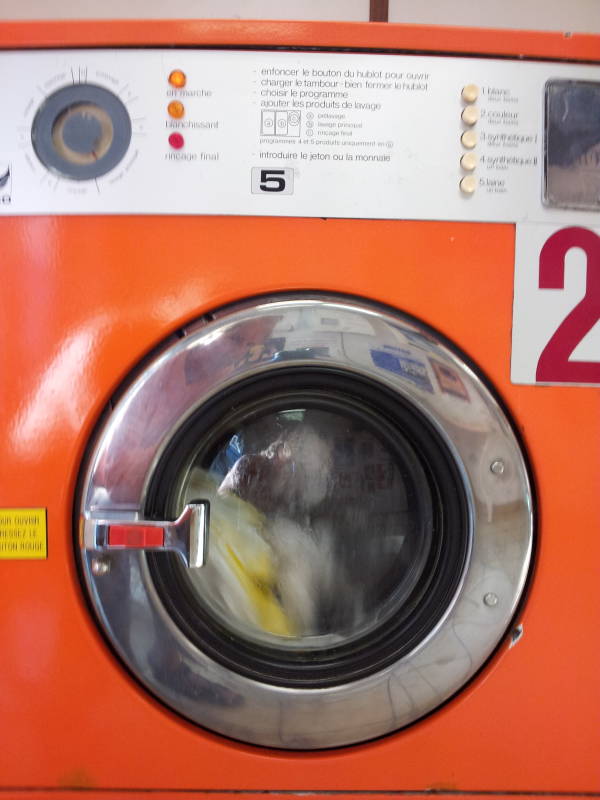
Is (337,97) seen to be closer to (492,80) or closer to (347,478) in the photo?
(492,80)

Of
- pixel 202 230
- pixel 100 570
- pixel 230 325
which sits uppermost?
pixel 202 230

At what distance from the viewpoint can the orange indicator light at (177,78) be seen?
2.06ft

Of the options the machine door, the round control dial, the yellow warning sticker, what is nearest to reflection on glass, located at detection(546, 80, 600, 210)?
the machine door

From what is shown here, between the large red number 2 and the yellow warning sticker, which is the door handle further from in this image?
the large red number 2

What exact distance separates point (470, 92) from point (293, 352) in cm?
35

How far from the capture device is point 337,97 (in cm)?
64

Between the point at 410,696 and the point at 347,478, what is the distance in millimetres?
252

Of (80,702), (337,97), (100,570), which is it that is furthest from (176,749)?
(337,97)

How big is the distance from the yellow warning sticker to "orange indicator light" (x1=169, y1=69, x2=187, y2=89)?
1.62 ft

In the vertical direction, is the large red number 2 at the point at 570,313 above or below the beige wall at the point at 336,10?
below

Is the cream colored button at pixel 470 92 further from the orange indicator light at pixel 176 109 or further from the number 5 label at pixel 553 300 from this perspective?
the orange indicator light at pixel 176 109

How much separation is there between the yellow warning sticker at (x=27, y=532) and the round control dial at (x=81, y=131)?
1.23 feet

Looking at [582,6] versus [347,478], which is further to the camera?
[582,6]

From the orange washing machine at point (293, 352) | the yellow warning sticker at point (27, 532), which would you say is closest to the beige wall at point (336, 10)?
the orange washing machine at point (293, 352)
